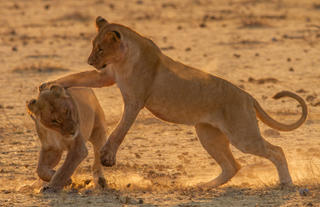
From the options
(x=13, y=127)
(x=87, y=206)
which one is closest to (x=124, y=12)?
(x=13, y=127)

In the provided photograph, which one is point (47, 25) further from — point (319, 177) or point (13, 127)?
point (319, 177)

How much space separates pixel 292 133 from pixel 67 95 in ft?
11.7

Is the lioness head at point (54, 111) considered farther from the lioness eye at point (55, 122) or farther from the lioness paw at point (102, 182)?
the lioness paw at point (102, 182)

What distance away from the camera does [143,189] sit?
6.82 meters

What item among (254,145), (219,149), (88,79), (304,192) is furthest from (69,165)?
(304,192)

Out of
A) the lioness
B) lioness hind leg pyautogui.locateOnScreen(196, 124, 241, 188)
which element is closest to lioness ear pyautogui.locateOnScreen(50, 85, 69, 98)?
the lioness

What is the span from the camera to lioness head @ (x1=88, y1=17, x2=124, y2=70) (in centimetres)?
666

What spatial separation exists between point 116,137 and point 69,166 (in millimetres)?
485

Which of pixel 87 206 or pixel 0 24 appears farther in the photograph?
pixel 0 24

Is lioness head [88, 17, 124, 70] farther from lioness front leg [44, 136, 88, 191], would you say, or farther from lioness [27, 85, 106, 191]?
lioness front leg [44, 136, 88, 191]

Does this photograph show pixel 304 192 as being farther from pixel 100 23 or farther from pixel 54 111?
pixel 100 23

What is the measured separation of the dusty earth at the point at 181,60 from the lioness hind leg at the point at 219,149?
0.54 feet

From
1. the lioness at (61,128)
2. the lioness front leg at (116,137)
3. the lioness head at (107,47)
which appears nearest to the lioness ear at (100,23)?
the lioness head at (107,47)

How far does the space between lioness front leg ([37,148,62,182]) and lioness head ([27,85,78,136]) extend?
1.28 feet
